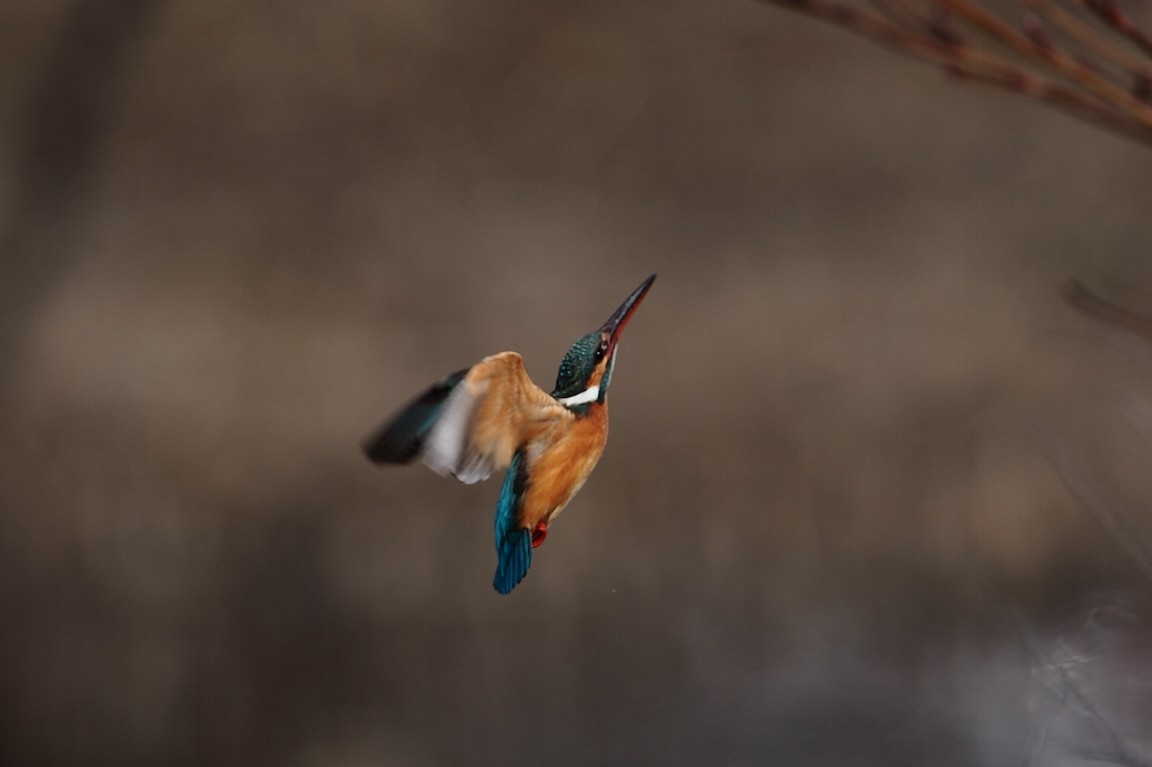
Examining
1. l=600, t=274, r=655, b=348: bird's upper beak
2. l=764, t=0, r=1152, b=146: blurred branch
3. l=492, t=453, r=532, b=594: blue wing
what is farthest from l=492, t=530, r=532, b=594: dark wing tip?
l=764, t=0, r=1152, b=146: blurred branch

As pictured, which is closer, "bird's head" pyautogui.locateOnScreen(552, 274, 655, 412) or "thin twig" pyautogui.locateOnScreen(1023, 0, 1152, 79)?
"thin twig" pyautogui.locateOnScreen(1023, 0, 1152, 79)

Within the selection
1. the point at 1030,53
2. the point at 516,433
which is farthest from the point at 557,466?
the point at 1030,53

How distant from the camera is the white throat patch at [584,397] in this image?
72 cm

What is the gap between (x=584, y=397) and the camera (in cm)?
73

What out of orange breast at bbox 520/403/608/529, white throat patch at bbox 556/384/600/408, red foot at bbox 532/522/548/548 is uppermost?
white throat patch at bbox 556/384/600/408

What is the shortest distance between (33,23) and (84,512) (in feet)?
4.06

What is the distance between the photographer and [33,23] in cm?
347

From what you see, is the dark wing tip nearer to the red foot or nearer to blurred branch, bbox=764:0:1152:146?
the red foot

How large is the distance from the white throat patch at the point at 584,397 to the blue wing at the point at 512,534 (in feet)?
0.14

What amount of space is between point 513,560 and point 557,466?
1.9 inches

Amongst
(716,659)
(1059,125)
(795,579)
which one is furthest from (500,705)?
(1059,125)

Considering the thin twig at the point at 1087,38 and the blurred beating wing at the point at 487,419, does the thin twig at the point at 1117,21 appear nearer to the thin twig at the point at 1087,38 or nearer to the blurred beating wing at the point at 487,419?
the thin twig at the point at 1087,38

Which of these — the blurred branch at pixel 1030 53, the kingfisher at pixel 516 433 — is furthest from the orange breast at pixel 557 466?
the blurred branch at pixel 1030 53

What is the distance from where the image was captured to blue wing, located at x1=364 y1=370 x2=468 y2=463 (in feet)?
1.88
